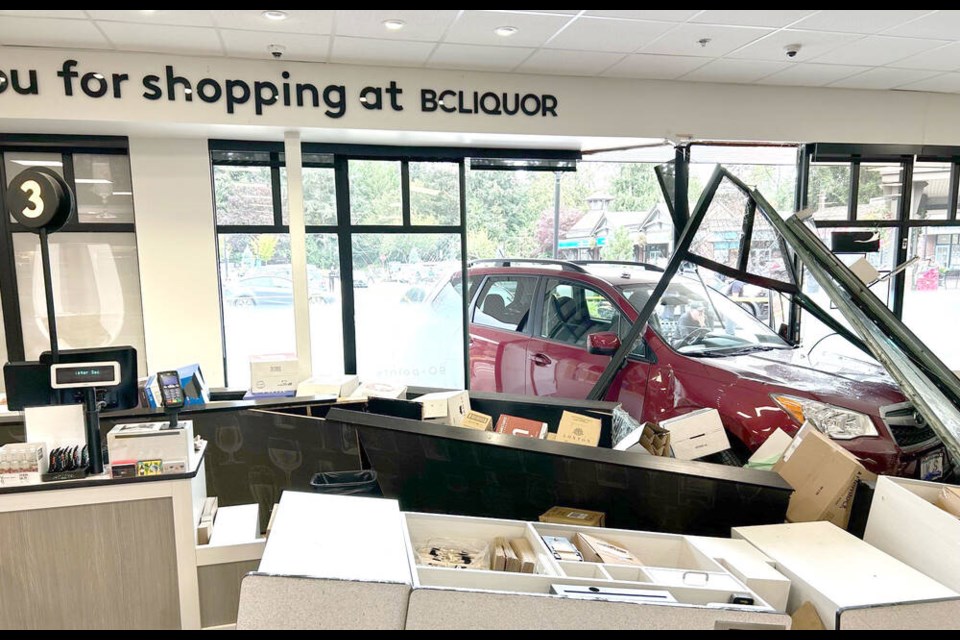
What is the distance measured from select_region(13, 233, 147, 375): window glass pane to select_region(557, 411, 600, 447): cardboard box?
3.42m

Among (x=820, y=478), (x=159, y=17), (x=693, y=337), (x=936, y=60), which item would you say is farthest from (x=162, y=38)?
(x=936, y=60)

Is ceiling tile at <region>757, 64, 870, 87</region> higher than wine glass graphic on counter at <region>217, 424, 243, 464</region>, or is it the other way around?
ceiling tile at <region>757, 64, 870, 87</region>

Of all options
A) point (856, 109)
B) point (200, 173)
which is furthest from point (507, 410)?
point (856, 109)

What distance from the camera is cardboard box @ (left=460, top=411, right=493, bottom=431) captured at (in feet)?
10.5

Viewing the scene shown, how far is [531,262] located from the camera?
16.1 feet

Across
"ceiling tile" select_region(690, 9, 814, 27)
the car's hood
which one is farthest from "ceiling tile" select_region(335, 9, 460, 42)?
the car's hood

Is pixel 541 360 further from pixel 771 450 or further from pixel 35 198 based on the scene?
pixel 35 198

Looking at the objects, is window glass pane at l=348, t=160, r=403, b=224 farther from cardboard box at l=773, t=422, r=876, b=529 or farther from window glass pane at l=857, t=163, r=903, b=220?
window glass pane at l=857, t=163, r=903, b=220

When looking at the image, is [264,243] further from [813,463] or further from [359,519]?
[813,463]

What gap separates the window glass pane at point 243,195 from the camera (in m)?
4.62

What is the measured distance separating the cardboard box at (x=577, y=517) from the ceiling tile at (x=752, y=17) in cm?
284

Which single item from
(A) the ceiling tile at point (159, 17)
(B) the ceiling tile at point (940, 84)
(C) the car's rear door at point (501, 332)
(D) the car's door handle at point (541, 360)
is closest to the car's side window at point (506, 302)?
(C) the car's rear door at point (501, 332)

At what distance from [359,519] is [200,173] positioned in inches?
147

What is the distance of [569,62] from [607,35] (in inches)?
22.9
